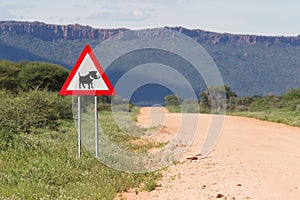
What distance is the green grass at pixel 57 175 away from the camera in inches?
360

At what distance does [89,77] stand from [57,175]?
2.32 meters

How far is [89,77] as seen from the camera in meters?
12.0

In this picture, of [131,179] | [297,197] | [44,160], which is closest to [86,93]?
[44,160]

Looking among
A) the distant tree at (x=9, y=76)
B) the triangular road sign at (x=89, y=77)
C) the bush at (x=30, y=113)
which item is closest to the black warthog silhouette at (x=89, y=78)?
the triangular road sign at (x=89, y=77)

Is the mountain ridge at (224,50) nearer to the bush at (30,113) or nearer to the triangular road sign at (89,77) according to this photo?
the bush at (30,113)

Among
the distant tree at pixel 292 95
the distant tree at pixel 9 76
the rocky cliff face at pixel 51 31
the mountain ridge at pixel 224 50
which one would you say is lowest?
the distant tree at pixel 292 95

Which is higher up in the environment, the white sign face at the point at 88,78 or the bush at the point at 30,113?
the white sign face at the point at 88,78

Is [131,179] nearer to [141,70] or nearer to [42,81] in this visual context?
[141,70]

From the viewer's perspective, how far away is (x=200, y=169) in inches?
451

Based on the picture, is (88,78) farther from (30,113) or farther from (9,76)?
(9,76)

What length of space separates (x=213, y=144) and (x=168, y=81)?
2.04m

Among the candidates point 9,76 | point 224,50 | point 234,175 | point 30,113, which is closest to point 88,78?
point 234,175

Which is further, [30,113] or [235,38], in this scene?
[235,38]

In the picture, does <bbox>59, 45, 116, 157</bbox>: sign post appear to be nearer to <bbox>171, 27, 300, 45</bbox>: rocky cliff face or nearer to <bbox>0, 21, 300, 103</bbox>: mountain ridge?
<bbox>0, 21, 300, 103</bbox>: mountain ridge
